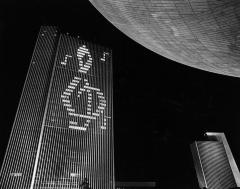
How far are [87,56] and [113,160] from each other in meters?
32.5

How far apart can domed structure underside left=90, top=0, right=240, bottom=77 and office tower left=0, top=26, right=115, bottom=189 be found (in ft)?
161

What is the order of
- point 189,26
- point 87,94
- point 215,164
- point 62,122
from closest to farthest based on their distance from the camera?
1. point 189,26
2. point 215,164
3. point 62,122
4. point 87,94

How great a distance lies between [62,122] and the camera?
60719 mm

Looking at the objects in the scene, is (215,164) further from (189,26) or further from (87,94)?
(189,26)

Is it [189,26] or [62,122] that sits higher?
[62,122]

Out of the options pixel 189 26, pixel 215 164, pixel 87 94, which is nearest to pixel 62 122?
pixel 87 94

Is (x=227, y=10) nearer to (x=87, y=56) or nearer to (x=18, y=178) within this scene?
(x=18, y=178)

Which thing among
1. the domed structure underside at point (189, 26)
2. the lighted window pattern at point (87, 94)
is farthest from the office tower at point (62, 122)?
the domed structure underside at point (189, 26)

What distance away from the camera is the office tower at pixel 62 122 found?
53531mm

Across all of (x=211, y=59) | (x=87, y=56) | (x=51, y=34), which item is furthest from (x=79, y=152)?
(x=211, y=59)

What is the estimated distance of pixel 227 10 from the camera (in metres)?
4.59

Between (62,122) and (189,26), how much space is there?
191 feet

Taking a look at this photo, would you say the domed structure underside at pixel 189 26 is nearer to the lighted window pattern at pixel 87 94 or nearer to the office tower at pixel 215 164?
the office tower at pixel 215 164

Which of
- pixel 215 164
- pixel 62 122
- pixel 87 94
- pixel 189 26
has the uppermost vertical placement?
pixel 87 94
